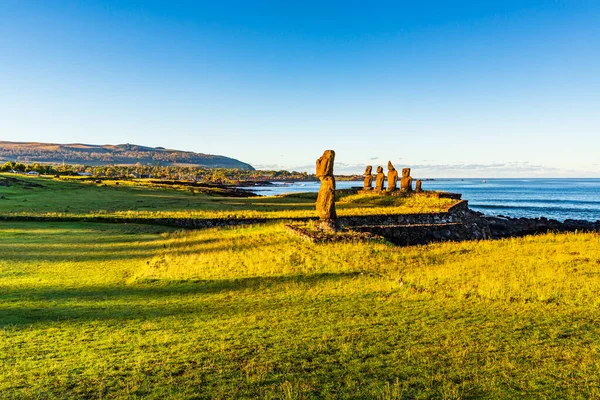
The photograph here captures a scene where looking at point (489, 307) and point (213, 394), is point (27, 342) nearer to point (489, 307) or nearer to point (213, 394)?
point (213, 394)

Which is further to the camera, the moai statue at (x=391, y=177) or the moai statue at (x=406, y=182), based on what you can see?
the moai statue at (x=391, y=177)

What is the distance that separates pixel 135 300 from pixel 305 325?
587cm

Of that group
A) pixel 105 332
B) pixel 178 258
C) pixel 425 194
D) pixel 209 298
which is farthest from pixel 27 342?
pixel 425 194

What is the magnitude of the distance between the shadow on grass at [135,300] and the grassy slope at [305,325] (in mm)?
63

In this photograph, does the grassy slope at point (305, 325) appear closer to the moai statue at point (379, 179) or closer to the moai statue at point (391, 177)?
the moai statue at point (391, 177)

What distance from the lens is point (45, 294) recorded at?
41.2 ft

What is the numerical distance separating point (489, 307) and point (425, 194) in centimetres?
3951

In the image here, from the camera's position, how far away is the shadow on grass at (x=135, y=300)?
10516mm

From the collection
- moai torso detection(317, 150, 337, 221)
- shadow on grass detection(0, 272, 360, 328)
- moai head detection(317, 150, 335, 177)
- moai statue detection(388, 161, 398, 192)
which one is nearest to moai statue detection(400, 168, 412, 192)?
moai statue detection(388, 161, 398, 192)

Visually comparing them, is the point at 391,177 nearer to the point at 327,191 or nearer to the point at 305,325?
the point at 327,191

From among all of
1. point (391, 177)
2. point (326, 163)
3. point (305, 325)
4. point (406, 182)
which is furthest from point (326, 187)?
point (391, 177)

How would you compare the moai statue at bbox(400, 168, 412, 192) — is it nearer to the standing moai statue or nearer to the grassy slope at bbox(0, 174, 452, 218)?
the grassy slope at bbox(0, 174, 452, 218)

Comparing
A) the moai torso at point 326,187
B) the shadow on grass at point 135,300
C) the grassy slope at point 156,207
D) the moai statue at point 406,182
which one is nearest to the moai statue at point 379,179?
the grassy slope at point 156,207

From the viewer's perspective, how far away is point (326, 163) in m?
25.9
